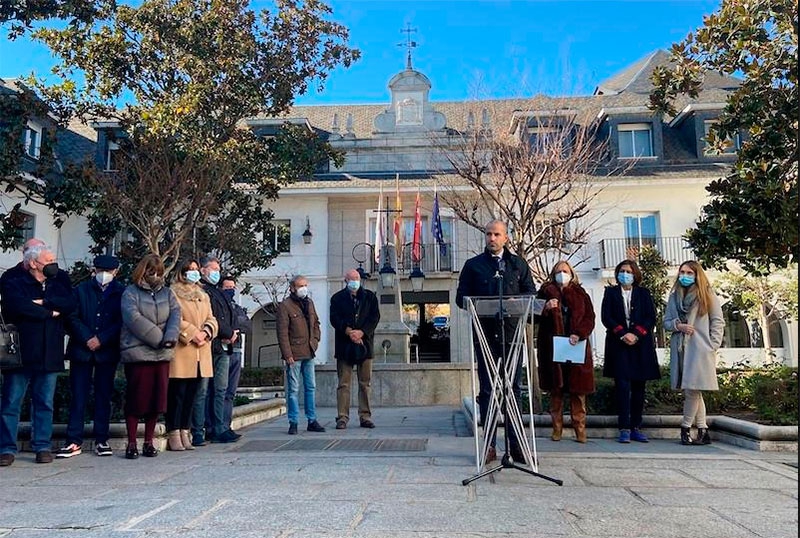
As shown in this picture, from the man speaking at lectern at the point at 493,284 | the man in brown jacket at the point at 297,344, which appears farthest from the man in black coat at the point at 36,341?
the man speaking at lectern at the point at 493,284

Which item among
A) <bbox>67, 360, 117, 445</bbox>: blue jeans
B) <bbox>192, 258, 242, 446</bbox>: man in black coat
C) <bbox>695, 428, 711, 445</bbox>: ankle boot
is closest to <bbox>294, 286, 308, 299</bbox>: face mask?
<bbox>192, 258, 242, 446</bbox>: man in black coat

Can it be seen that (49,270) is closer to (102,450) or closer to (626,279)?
(102,450)

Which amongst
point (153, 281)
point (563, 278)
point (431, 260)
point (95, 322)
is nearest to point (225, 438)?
point (95, 322)

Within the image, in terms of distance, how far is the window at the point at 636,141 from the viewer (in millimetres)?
22656

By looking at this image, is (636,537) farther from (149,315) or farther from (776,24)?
(776,24)

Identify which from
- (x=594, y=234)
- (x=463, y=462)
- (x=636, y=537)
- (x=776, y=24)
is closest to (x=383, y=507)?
(x=636, y=537)

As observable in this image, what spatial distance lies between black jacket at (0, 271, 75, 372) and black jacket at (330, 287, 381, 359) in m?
3.30

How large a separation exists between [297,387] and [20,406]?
3.11m

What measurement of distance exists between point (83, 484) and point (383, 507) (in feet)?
7.83

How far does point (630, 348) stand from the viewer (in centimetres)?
674

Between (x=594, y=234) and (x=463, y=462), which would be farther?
(x=594, y=234)

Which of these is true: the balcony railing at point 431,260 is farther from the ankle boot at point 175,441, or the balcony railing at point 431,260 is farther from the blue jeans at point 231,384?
the ankle boot at point 175,441

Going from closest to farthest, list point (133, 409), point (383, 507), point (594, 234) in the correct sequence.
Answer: point (383, 507) < point (133, 409) < point (594, 234)

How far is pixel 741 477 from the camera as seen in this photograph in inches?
188
